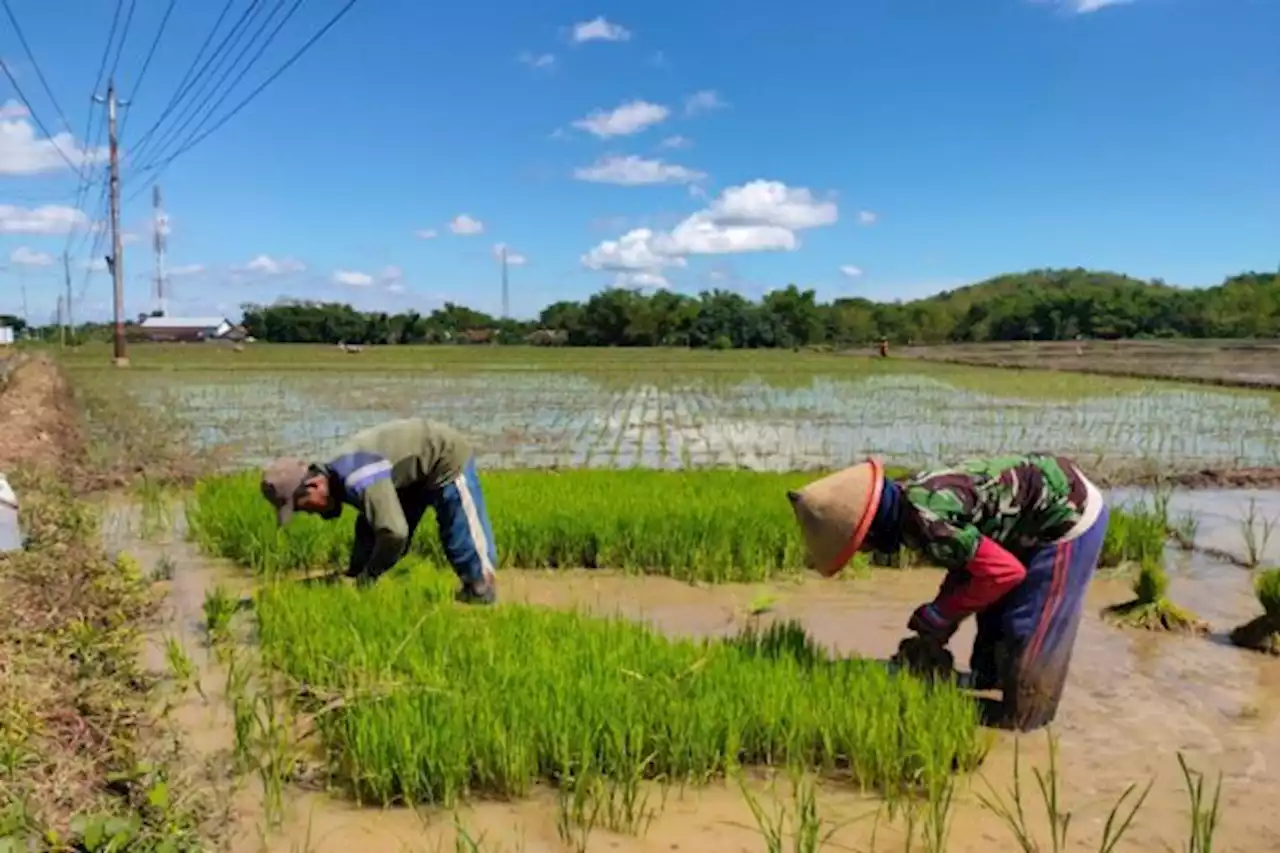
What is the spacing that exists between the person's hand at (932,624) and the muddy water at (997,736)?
357 mm

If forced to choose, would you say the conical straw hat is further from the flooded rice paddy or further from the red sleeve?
the flooded rice paddy

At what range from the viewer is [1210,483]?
8680 mm

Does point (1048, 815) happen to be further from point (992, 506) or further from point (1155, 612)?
point (1155, 612)

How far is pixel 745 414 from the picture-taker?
1390cm

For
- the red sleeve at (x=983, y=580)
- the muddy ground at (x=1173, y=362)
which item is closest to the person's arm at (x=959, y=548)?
the red sleeve at (x=983, y=580)

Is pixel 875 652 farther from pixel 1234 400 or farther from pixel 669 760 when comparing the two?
pixel 1234 400

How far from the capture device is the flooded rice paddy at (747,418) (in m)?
10.0

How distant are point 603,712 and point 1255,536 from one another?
17.8ft

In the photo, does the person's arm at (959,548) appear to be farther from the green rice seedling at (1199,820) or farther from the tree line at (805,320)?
the tree line at (805,320)

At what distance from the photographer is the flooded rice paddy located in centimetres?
1002

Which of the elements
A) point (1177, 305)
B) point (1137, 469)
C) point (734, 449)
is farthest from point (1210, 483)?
point (1177, 305)

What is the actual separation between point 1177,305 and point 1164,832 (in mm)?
53697

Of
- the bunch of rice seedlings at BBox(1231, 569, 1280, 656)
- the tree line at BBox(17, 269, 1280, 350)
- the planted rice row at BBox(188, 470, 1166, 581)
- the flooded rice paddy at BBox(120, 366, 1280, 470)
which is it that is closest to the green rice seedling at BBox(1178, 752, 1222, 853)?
the bunch of rice seedlings at BBox(1231, 569, 1280, 656)

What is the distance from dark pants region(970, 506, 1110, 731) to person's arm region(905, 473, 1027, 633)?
141 millimetres
